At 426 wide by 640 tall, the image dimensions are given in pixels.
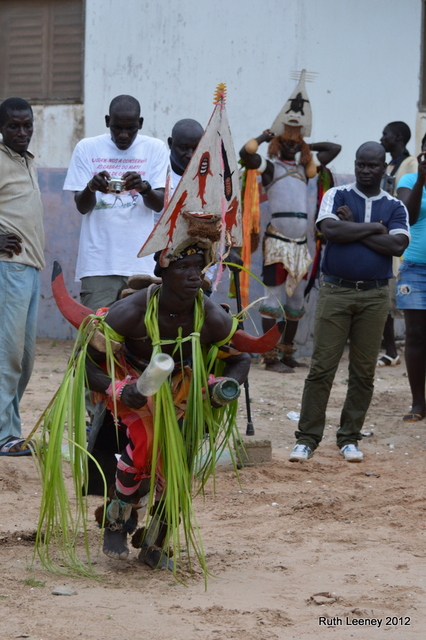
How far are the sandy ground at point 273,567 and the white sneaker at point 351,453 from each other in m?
0.06

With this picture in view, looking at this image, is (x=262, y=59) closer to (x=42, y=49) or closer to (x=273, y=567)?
(x=42, y=49)

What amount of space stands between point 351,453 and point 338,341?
0.78 metres

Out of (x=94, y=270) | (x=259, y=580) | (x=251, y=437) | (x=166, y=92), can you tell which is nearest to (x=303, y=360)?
(x=166, y=92)

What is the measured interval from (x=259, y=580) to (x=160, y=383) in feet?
3.33

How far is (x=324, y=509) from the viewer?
507cm

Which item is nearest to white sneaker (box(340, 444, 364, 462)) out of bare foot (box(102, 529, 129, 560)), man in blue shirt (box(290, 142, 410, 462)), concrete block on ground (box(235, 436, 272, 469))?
man in blue shirt (box(290, 142, 410, 462))

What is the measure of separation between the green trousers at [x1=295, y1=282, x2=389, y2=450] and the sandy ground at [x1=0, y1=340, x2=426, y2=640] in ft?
1.09

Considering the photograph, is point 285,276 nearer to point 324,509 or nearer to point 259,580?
point 324,509

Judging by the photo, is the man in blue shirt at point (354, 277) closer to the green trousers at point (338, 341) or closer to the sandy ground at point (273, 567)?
the green trousers at point (338, 341)

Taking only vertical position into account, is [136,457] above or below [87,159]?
below

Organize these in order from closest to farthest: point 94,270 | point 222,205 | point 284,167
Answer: point 222,205
point 94,270
point 284,167

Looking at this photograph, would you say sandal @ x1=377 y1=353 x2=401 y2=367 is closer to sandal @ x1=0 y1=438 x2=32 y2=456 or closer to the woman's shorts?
the woman's shorts

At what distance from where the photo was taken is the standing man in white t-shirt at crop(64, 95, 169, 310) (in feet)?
18.9

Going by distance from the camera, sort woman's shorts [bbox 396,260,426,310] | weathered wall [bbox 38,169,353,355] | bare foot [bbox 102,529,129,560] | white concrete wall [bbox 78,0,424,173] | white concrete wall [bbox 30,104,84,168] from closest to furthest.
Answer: bare foot [bbox 102,529,129,560], woman's shorts [bbox 396,260,426,310], white concrete wall [bbox 78,0,424,173], white concrete wall [bbox 30,104,84,168], weathered wall [bbox 38,169,353,355]
